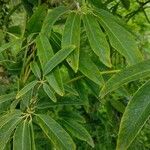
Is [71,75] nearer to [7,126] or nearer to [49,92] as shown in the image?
[49,92]

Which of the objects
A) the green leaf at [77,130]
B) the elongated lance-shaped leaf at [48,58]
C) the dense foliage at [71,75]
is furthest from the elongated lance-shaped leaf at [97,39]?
the green leaf at [77,130]

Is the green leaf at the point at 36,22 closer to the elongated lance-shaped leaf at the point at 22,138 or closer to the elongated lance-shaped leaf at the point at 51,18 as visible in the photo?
the elongated lance-shaped leaf at the point at 51,18

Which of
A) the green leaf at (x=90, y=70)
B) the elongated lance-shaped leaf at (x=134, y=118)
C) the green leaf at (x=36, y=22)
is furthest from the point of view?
the green leaf at (x=36, y=22)

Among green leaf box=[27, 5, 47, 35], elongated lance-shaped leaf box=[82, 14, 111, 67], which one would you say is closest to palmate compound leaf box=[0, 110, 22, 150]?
elongated lance-shaped leaf box=[82, 14, 111, 67]

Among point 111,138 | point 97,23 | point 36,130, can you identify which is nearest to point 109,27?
point 97,23

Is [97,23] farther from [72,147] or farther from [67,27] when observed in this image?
[72,147]

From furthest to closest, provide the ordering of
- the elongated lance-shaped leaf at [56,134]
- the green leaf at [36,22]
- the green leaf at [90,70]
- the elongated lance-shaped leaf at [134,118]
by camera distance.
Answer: the green leaf at [36,22], the green leaf at [90,70], the elongated lance-shaped leaf at [56,134], the elongated lance-shaped leaf at [134,118]

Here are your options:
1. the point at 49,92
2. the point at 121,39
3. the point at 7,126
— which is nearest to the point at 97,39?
the point at 121,39
